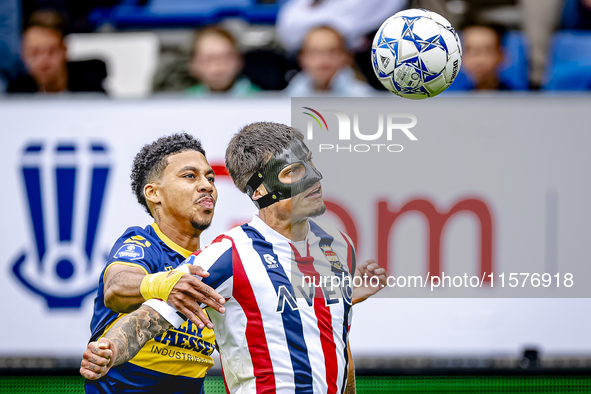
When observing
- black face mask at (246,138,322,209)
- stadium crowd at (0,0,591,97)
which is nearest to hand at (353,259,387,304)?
black face mask at (246,138,322,209)

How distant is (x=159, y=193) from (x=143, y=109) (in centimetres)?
244

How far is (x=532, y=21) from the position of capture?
6.41m

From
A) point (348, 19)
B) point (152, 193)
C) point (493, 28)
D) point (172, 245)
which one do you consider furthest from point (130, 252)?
point (493, 28)

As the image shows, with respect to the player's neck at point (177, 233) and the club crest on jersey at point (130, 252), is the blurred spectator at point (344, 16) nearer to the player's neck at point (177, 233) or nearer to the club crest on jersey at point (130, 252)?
the player's neck at point (177, 233)

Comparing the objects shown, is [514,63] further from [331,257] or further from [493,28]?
[331,257]

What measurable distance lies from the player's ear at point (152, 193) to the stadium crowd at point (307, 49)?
8.08 feet

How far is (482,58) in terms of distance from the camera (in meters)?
5.70

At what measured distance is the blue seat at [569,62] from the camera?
5.87 m

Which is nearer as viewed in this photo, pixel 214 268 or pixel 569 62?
pixel 214 268

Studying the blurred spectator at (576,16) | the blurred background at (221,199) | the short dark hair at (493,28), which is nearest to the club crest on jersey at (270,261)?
the blurred background at (221,199)

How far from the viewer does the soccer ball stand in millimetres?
3359

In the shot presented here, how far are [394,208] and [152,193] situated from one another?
2.51 metres

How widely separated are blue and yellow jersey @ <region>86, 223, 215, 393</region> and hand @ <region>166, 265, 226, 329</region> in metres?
0.35

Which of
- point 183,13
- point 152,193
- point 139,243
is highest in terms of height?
point 183,13
